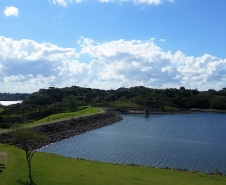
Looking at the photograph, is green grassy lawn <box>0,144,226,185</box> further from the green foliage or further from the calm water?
the green foliage

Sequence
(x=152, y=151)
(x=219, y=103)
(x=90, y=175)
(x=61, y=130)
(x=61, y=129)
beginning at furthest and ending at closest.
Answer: (x=219, y=103)
(x=61, y=129)
(x=61, y=130)
(x=152, y=151)
(x=90, y=175)

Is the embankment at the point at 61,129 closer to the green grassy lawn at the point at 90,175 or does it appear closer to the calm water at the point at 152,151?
the calm water at the point at 152,151

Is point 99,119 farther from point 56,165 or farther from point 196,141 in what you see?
point 56,165

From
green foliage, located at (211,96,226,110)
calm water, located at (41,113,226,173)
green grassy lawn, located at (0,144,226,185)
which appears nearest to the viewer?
green grassy lawn, located at (0,144,226,185)

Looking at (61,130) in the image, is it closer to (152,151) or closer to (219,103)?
(152,151)

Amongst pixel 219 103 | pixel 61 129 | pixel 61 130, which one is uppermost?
pixel 219 103

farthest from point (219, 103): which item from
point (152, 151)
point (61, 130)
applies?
point (152, 151)

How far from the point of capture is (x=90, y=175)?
1101 inches

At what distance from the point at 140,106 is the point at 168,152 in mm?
128548

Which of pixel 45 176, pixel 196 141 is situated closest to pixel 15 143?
pixel 45 176

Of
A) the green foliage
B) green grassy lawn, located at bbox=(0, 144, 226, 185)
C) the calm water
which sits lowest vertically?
the calm water

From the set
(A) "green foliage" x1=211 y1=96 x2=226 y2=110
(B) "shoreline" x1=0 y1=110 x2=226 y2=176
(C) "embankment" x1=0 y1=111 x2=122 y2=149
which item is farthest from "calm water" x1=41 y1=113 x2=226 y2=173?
(A) "green foliage" x1=211 y1=96 x2=226 y2=110

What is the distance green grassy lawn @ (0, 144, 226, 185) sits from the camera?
24.6 metres

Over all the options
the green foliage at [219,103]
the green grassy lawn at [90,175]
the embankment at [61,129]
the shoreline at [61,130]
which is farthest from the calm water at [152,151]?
the green foliage at [219,103]
